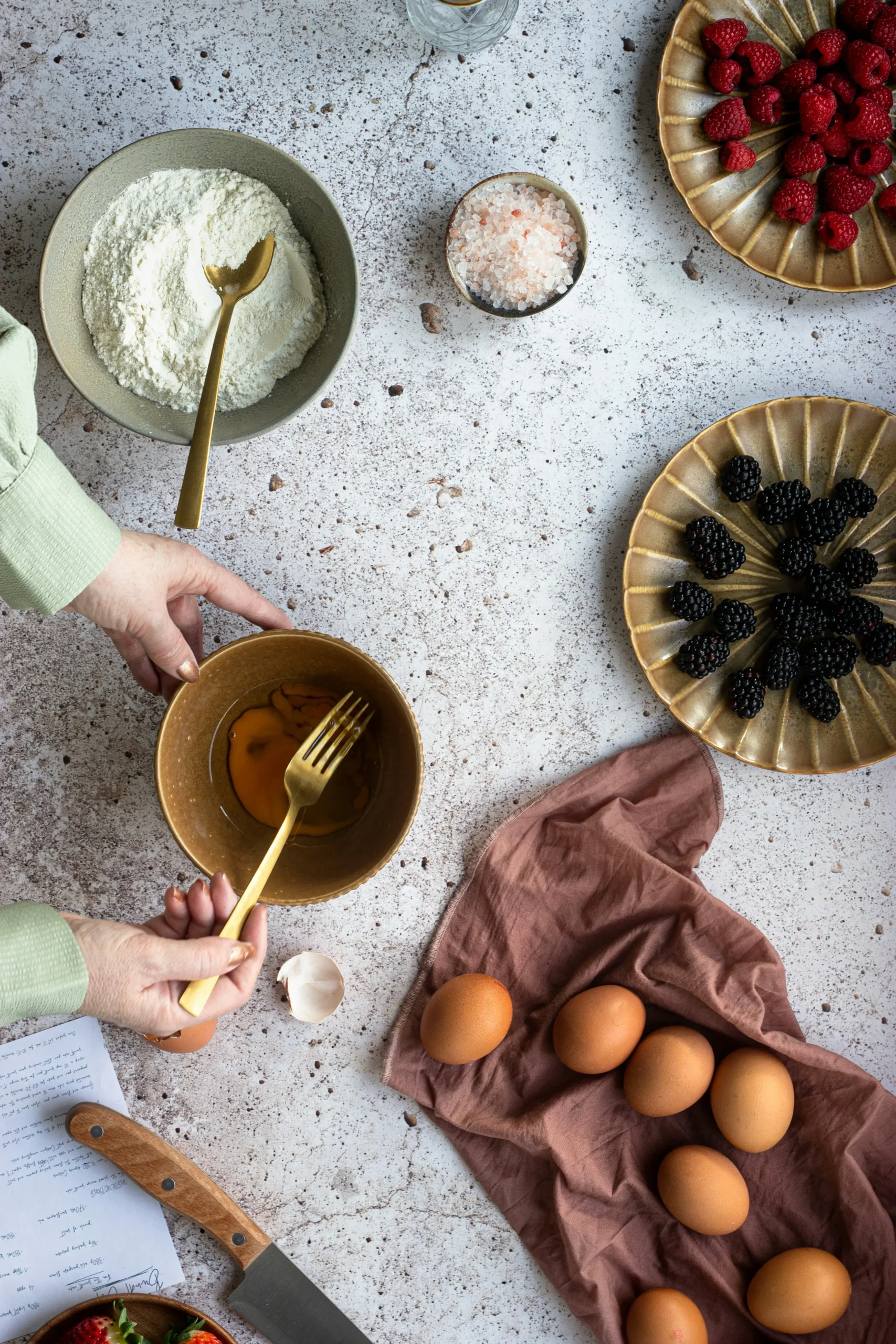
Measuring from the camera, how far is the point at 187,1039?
1.04 m

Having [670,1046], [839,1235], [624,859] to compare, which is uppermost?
[624,859]

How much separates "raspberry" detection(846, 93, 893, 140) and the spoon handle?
714mm

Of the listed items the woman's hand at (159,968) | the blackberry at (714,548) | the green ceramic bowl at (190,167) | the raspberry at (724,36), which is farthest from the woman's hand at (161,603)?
the raspberry at (724,36)

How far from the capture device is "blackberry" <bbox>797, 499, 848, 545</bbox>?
3.46ft

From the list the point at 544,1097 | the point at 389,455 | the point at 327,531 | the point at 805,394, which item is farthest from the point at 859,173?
the point at 544,1097

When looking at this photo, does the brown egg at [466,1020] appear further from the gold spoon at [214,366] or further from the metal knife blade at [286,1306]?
the gold spoon at [214,366]

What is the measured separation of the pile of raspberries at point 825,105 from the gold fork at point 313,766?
0.73 m

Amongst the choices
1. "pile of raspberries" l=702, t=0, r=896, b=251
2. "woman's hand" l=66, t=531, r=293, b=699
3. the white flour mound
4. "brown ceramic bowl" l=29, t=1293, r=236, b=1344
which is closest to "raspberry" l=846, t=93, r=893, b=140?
"pile of raspberries" l=702, t=0, r=896, b=251

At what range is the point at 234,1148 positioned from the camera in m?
1.11

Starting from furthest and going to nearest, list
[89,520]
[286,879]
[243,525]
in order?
[243,525], [286,879], [89,520]

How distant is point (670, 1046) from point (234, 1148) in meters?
0.52

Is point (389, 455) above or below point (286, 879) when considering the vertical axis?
above

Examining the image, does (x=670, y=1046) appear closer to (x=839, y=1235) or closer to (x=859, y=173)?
(x=839, y=1235)

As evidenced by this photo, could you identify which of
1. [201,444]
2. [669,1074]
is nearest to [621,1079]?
[669,1074]
